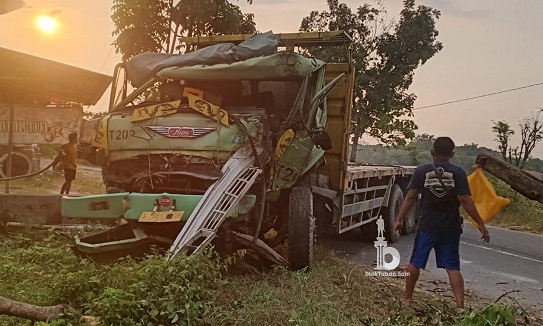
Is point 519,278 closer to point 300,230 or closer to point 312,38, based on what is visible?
point 300,230

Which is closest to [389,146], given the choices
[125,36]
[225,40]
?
[125,36]

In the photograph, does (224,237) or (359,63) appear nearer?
(224,237)

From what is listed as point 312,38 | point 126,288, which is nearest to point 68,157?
point 312,38

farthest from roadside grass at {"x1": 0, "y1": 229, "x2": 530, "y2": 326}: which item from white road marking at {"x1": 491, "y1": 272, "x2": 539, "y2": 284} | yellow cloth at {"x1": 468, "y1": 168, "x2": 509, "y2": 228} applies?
white road marking at {"x1": 491, "y1": 272, "x2": 539, "y2": 284}

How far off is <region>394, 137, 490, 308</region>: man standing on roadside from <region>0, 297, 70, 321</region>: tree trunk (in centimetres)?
298

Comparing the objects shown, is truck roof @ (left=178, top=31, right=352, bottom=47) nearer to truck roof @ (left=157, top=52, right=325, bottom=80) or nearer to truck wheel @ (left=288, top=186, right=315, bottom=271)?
truck roof @ (left=157, top=52, right=325, bottom=80)

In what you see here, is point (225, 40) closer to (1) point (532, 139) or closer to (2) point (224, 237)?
(2) point (224, 237)

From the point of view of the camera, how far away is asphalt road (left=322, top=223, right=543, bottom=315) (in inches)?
251

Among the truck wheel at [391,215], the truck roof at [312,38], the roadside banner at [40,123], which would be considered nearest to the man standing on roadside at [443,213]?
the truck roof at [312,38]

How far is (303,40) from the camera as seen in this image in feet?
24.3

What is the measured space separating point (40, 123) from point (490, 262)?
332 inches

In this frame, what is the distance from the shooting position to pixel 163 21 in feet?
51.9

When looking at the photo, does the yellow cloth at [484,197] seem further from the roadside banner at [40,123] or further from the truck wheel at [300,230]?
the roadside banner at [40,123]

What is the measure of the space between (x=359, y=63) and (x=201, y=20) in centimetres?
637
